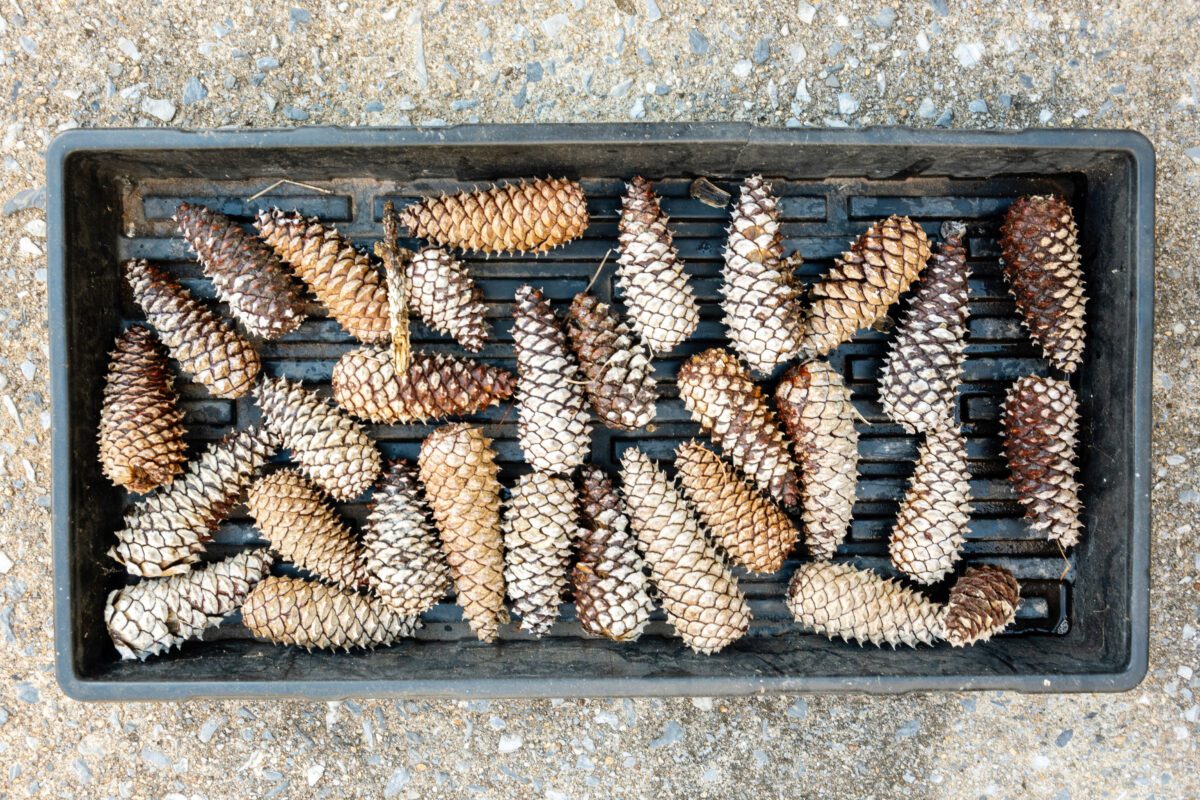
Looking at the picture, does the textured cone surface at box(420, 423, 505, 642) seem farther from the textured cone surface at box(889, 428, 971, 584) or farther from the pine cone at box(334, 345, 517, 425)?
the textured cone surface at box(889, 428, 971, 584)

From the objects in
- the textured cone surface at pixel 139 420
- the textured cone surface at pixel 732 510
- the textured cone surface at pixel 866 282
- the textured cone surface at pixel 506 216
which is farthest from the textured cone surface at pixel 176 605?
the textured cone surface at pixel 866 282

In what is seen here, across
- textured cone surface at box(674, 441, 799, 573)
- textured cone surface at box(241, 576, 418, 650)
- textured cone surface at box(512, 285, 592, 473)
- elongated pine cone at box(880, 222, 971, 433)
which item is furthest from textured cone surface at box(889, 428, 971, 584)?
textured cone surface at box(241, 576, 418, 650)

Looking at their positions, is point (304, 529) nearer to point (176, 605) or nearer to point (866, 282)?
point (176, 605)

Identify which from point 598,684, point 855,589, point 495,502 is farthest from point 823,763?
point 495,502

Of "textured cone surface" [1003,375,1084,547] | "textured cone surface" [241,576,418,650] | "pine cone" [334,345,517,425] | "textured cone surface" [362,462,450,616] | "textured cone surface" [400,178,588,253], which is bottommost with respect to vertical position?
"textured cone surface" [241,576,418,650]

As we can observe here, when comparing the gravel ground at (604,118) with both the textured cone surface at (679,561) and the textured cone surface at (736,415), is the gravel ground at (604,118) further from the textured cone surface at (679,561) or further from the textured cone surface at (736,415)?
the textured cone surface at (736,415)

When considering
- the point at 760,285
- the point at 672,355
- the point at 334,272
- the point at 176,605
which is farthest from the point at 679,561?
the point at 176,605

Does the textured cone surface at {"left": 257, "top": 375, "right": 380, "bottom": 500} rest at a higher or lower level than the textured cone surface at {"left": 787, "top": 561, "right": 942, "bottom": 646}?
higher
